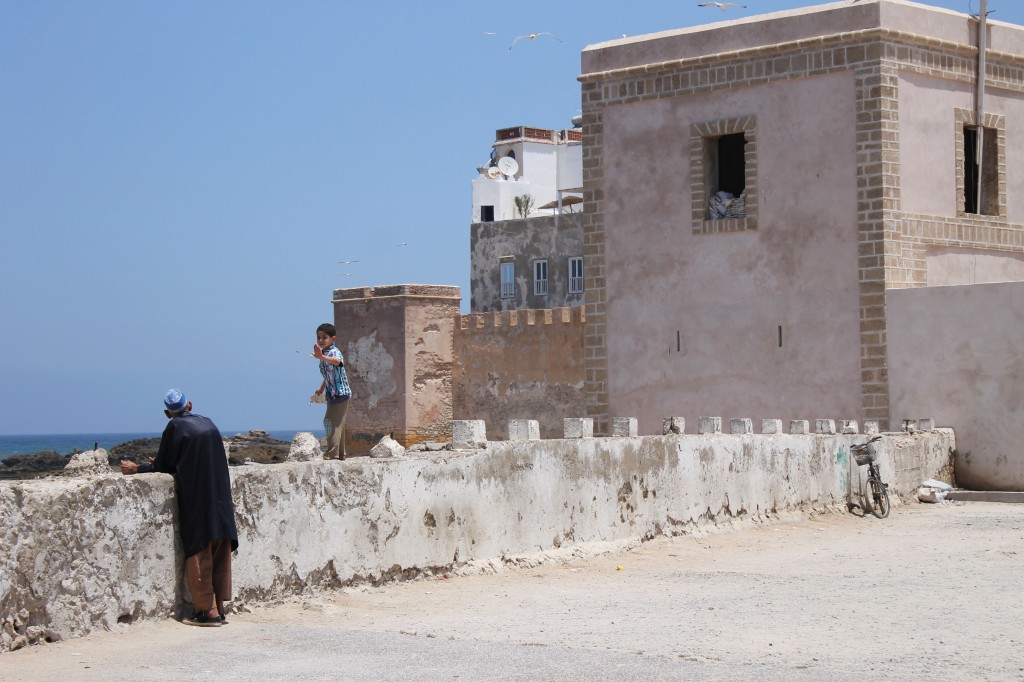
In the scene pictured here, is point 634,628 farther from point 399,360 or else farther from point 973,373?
point 399,360

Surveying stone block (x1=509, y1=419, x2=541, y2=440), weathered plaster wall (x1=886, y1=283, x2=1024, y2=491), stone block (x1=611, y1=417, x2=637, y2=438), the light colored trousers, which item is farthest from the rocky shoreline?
stone block (x1=509, y1=419, x2=541, y2=440)

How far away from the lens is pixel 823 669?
618 centimetres

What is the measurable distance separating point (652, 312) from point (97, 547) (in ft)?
48.4

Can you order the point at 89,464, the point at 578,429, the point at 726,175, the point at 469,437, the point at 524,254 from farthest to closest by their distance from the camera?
the point at 524,254 < the point at 726,175 < the point at 578,429 < the point at 469,437 < the point at 89,464

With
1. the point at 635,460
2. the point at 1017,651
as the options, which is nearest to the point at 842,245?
the point at 635,460

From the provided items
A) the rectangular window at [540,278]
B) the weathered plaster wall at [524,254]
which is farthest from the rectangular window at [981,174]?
the rectangular window at [540,278]

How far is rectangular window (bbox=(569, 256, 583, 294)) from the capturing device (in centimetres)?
4316

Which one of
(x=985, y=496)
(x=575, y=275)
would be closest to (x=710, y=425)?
(x=985, y=496)

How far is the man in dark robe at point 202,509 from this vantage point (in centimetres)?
710

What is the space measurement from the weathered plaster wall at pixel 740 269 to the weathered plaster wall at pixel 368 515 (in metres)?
6.41

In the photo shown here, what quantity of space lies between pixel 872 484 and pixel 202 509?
8.54 metres

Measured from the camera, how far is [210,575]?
7141mm

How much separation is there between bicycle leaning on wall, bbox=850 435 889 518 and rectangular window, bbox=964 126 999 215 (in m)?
7.56

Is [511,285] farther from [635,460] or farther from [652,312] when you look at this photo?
[635,460]
